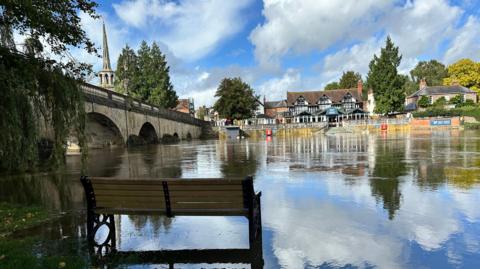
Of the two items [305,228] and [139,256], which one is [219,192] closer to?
[139,256]

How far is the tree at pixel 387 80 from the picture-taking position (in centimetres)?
7356

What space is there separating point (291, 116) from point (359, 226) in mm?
94259

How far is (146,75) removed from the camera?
70375mm

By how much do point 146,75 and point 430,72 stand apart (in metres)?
94.3

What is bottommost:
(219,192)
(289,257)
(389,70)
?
(289,257)

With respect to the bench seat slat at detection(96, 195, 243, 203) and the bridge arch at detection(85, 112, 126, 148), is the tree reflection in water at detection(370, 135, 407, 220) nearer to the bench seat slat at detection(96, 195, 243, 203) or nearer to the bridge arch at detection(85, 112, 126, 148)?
the bench seat slat at detection(96, 195, 243, 203)

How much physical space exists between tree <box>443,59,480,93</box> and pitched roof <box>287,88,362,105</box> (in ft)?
74.5

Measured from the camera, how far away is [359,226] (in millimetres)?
6875

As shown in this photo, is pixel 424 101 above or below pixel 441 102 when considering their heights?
above

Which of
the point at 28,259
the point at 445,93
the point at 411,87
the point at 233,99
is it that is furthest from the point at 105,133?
the point at 411,87

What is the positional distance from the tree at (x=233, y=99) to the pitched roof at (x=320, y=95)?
22.0 meters

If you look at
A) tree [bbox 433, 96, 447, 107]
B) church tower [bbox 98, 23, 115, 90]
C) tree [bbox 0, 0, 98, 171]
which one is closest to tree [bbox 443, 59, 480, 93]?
tree [bbox 433, 96, 447, 107]

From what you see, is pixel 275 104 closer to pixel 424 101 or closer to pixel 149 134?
pixel 424 101

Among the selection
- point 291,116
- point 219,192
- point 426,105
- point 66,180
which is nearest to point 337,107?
point 291,116
